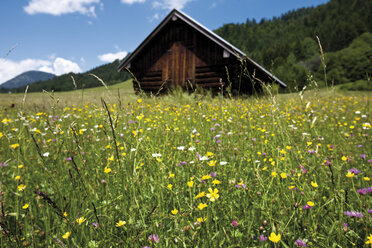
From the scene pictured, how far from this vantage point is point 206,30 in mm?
11859

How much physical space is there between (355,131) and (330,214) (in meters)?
3.09

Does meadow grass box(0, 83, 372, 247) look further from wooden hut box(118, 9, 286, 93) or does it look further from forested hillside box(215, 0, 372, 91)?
forested hillside box(215, 0, 372, 91)

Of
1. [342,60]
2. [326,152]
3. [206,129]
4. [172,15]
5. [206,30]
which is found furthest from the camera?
[342,60]

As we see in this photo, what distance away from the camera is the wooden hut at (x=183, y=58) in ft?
39.4

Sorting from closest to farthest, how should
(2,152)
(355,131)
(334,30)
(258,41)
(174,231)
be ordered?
(174,231), (2,152), (355,131), (334,30), (258,41)

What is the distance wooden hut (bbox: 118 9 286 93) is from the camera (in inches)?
472

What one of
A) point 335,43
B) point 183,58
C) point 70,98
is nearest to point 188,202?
point 183,58

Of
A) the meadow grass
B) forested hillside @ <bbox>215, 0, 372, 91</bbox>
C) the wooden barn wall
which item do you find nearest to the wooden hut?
the wooden barn wall

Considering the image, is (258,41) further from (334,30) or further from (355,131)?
(355,131)

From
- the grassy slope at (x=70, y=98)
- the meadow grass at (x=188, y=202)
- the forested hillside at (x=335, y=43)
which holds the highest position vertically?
the forested hillside at (x=335, y=43)

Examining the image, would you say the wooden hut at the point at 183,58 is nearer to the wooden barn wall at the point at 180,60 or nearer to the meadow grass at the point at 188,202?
the wooden barn wall at the point at 180,60

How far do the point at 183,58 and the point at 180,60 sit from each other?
22cm

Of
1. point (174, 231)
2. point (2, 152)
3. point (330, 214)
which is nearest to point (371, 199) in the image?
point (330, 214)

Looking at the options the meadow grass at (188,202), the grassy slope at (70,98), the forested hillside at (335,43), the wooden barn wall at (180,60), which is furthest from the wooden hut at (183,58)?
the forested hillside at (335,43)
